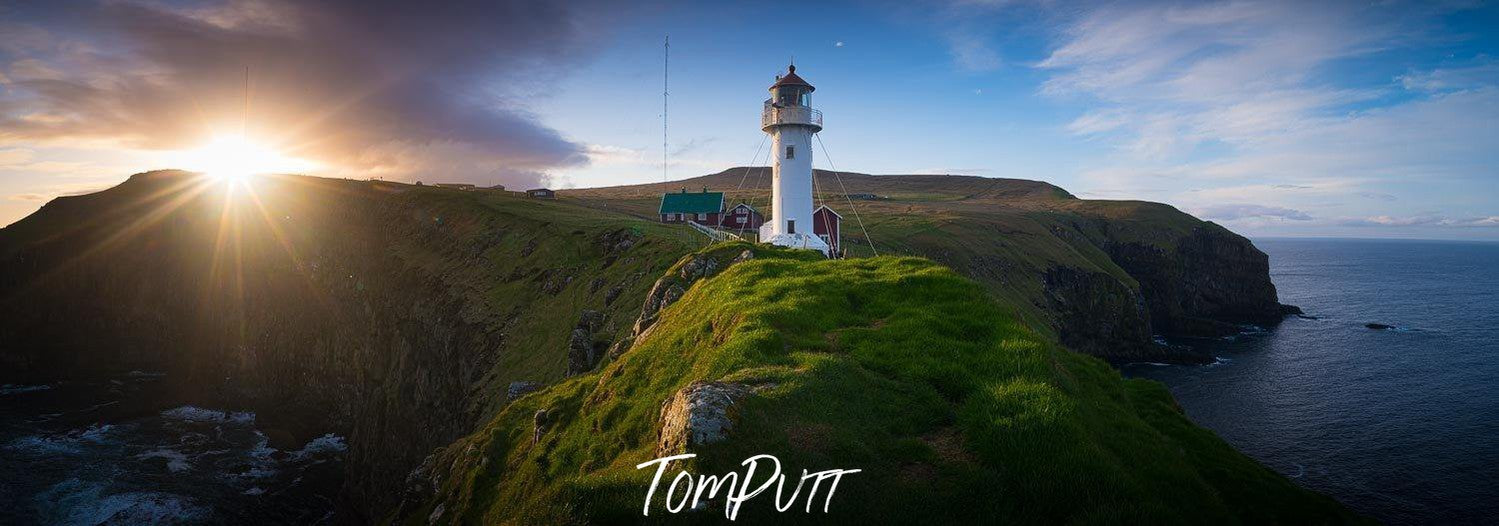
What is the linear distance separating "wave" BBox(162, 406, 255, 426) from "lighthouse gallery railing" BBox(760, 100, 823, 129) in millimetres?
67016

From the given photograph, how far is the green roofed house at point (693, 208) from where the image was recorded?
274 feet

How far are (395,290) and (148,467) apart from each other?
77.3 ft

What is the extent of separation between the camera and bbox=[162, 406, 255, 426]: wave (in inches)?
2739

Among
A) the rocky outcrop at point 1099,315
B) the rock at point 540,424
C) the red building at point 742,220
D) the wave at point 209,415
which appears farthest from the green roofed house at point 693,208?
the rock at point 540,424

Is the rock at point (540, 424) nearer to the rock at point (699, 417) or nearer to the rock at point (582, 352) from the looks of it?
the rock at point (699, 417)

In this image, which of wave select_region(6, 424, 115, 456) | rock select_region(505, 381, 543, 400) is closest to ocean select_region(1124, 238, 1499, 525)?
rock select_region(505, 381, 543, 400)

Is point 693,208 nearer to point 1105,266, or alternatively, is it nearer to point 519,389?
point 519,389

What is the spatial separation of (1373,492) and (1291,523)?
143 feet

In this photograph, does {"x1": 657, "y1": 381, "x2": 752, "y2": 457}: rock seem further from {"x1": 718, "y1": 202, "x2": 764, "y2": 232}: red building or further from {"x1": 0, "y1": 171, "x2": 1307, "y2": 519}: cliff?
{"x1": 718, "y1": 202, "x2": 764, "y2": 232}: red building

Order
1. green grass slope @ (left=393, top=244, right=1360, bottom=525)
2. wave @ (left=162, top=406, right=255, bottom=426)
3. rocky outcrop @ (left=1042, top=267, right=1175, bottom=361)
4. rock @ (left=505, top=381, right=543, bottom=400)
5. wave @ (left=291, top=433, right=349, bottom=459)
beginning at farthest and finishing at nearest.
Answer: rocky outcrop @ (left=1042, top=267, right=1175, bottom=361)
wave @ (left=162, top=406, right=255, bottom=426)
wave @ (left=291, top=433, right=349, bottom=459)
rock @ (left=505, top=381, right=543, bottom=400)
green grass slope @ (left=393, top=244, right=1360, bottom=525)

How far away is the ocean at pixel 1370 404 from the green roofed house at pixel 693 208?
2052 inches

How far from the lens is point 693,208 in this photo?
84562 millimetres

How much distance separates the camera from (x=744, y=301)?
747 inches

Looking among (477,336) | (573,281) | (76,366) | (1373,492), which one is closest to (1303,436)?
(1373,492)
